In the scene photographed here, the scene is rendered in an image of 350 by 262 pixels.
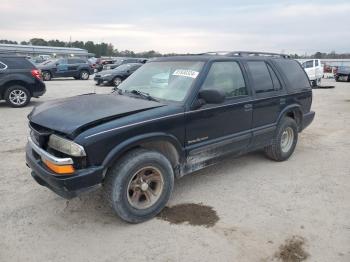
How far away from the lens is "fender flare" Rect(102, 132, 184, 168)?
3471 millimetres

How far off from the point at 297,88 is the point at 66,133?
4.21 m

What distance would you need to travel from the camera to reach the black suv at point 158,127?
3432 mm

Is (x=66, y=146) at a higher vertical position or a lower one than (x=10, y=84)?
lower

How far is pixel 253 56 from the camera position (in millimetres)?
5488

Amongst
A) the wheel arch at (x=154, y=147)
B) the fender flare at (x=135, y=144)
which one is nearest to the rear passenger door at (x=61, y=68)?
the wheel arch at (x=154, y=147)

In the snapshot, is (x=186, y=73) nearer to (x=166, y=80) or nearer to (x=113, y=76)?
(x=166, y=80)

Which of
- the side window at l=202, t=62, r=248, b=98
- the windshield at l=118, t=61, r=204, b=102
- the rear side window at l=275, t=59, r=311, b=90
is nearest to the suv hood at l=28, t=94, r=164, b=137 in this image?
the windshield at l=118, t=61, r=204, b=102

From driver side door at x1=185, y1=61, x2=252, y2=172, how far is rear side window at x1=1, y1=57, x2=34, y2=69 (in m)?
8.47

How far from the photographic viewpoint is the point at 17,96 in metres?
11.1

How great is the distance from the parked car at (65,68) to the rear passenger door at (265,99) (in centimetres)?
2111

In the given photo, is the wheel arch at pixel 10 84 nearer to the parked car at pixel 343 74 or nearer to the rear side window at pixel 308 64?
the rear side window at pixel 308 64

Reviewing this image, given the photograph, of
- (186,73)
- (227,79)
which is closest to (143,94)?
(186,73)

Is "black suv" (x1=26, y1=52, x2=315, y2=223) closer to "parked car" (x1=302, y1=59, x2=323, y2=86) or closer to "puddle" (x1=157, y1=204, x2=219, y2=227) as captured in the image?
"puddle" (x1=157, y1=204, x2=219, y2=227)

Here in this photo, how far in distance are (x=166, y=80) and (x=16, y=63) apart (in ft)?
27.1
